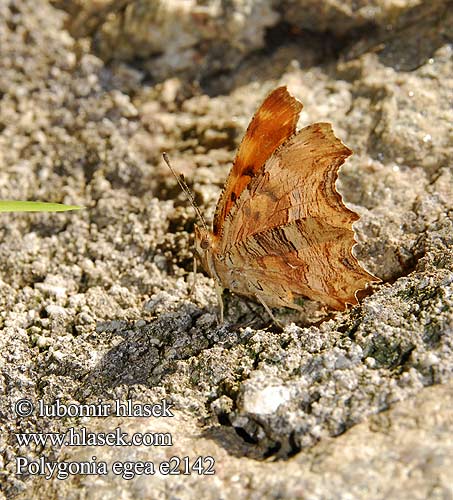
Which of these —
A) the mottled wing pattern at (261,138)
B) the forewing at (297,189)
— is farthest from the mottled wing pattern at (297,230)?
the mottled wing pattern at (261,138)

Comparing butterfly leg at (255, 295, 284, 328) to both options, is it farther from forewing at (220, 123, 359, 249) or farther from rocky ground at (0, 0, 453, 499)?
forewing at (220, 123, 359, 249)

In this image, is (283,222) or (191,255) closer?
(283,222)

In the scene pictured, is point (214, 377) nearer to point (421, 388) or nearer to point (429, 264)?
point (421, 388)

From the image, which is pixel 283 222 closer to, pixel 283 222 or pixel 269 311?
pixel 283 222

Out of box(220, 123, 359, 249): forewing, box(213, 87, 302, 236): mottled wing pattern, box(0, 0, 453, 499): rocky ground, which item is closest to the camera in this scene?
box(0, 0, 453, 499): rocky ground

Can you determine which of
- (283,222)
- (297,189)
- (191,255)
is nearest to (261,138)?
(297,189)

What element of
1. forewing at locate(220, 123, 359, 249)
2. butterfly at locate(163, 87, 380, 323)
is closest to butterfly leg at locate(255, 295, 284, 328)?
butterfly at locate(163, 87, 380, 323)
